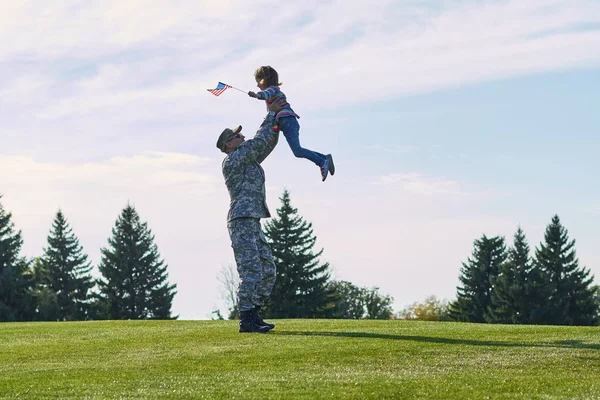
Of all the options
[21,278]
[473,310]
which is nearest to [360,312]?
[473,310]

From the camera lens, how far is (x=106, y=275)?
7538cm

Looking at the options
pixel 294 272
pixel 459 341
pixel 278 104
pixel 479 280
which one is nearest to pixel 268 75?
pixel 278 104

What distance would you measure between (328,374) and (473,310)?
74.4 m

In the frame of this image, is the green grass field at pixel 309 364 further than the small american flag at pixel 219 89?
Result: No

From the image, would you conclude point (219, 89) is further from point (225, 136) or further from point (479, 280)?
point (479, 280)

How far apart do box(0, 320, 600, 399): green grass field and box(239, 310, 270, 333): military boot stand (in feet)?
0.89

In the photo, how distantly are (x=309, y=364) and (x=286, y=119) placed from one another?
4862 mm

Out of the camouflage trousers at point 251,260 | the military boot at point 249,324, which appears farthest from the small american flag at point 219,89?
the military boot at point 249,324

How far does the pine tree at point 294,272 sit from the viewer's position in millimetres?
67625

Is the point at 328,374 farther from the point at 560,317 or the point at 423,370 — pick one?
the point at 560,317

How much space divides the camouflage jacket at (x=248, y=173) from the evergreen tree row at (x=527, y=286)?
64497 millimetres

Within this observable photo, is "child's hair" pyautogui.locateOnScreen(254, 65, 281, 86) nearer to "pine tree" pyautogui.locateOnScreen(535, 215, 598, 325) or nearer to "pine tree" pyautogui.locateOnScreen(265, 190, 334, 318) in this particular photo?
"pine tree" pyautogui.locateOnScreen(265, 190, 334, 318)

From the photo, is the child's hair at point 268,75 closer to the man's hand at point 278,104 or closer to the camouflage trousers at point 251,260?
the man's hand at point 278,104

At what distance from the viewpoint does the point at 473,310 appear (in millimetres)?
81938
